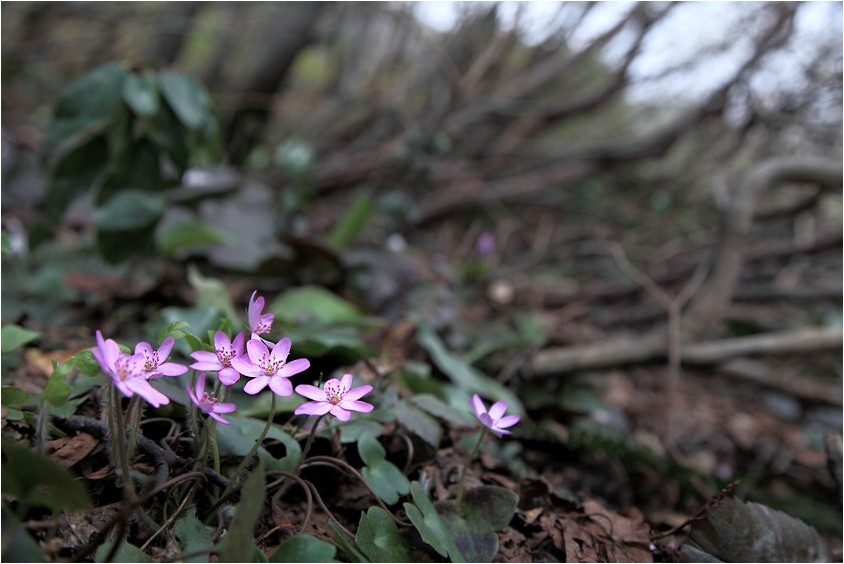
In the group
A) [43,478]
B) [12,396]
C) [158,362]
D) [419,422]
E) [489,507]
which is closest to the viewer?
[43,478]

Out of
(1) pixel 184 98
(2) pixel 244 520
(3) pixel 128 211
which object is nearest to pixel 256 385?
(2) pixel 244 520

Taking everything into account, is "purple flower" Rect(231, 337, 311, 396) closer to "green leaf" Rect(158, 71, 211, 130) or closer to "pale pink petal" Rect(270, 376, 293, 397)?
"pale pink petal" Rect(270, 376, 293, 397)

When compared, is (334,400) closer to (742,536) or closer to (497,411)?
(497,411)

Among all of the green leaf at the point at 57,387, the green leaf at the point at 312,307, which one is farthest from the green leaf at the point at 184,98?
the green leaf at the point at 57,387

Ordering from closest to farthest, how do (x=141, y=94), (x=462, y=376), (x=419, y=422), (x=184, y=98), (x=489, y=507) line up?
(x=489, y=507) → (x=419, y=422) → (x=462, y=376) → (x=141, y=94) → (x=184, y=98)

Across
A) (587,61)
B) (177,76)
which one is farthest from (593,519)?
(587,61)

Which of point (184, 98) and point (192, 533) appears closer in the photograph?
point (192, 533)

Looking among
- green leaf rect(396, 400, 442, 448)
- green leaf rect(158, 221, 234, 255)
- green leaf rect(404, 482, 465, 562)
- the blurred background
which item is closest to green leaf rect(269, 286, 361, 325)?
the blurred background
